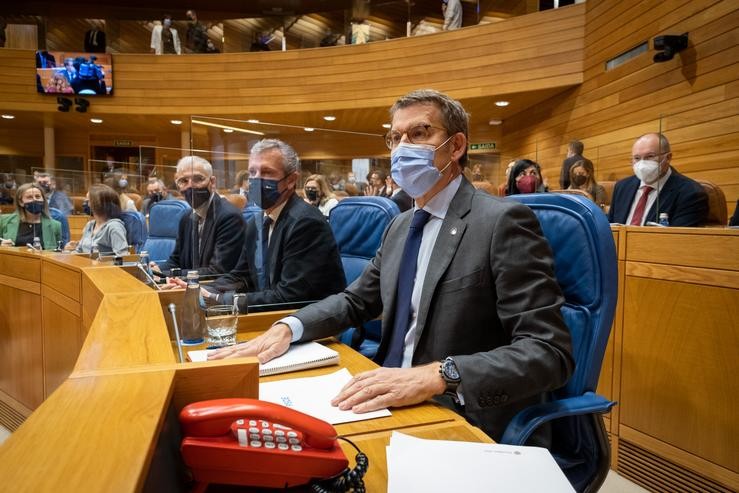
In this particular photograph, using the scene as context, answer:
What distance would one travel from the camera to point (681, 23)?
4633 mm

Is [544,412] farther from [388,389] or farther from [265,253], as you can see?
[265,253]

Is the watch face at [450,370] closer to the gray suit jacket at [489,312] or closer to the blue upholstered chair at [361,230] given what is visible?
the gray suit jacket at [489,312]

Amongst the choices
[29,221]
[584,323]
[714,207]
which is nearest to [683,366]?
[584,323]

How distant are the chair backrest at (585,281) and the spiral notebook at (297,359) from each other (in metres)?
0.59

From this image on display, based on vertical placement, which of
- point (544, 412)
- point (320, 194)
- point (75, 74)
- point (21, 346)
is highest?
point (75, 74)

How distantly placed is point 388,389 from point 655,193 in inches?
105

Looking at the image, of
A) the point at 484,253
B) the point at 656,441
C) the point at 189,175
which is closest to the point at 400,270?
the point at 484,253

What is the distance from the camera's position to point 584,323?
1243 millimetres

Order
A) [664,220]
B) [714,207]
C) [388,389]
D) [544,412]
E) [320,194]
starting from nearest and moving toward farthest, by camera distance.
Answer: [388,389] < [544,412] < [320,194] < [664,220] < [714,207]

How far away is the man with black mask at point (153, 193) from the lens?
5.06 meters

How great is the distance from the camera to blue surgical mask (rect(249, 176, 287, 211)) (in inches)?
78.7

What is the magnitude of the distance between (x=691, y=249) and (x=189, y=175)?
2.14 meters

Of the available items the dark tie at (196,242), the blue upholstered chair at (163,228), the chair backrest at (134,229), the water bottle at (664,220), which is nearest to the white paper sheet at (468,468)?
the dark tie at (196,242)

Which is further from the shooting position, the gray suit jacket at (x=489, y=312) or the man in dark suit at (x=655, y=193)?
the man in dark suit at (x=655, y=193)
